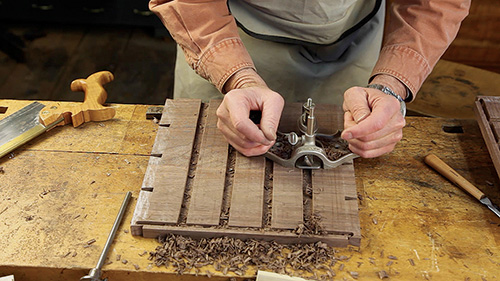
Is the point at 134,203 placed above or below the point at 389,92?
below

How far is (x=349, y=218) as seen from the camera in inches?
50.0

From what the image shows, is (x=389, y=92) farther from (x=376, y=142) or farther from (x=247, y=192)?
(x=247, y=192)

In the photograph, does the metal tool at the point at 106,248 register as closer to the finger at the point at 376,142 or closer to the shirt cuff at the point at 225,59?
the shirt cuff at the point at 225,59

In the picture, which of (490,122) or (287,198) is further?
(490,122)

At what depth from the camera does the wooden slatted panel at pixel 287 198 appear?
4.12 feet

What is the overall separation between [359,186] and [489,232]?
0.35 meters

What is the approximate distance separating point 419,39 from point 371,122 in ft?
1.30

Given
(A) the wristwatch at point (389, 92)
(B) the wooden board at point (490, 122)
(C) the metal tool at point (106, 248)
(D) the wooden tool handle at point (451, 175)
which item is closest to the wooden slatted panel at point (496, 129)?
(B) the wooden board at point (490, 122)

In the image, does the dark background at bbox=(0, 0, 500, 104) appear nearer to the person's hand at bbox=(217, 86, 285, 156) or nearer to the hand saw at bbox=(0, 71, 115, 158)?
the hand saw at bbox=(0, 71, 115, 158)

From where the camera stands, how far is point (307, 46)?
1.88m

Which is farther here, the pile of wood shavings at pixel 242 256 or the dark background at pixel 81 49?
the dark background at pixel 81 49

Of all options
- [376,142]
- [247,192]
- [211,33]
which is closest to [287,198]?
[247,192]

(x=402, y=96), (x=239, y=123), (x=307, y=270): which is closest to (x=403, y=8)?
(x=402, y=96)

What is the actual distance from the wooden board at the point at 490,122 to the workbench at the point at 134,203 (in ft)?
0.26
